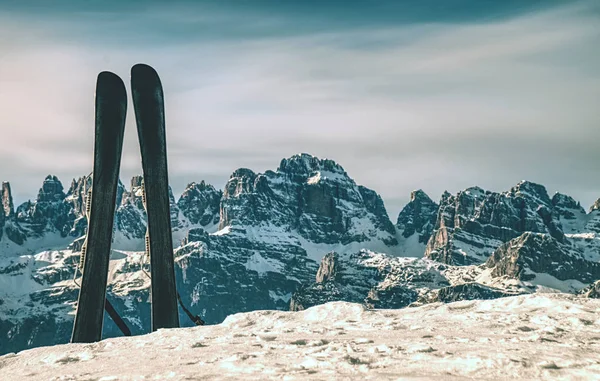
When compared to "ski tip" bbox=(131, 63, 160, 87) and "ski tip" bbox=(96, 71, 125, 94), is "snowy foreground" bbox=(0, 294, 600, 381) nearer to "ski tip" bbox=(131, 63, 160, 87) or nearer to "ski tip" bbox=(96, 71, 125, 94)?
"ski tip" bbox=(96, 71, 125, 94)

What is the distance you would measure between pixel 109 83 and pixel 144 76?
1485mm

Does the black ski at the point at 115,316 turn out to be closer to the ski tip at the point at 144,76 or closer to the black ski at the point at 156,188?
the black ski at the point at 156,188

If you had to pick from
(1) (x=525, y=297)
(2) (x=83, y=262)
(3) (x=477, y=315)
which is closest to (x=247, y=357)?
(3) (x=477, y=315)

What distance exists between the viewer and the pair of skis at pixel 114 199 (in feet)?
82.1

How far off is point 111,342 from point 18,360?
212 centimetres

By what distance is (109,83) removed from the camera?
1035 inches

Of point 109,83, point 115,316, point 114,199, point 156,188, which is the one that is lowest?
point 115,316

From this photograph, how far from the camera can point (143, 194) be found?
27062 mm

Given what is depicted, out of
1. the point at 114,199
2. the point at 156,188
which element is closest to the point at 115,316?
the point at 114,199

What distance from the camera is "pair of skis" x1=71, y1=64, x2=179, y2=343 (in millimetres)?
25031

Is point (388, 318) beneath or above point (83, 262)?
beneath

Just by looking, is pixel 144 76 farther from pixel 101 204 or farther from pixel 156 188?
pixel 101 204

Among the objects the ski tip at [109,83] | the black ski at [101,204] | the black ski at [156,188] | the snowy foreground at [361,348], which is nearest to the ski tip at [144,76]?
the black ski at [156,188]

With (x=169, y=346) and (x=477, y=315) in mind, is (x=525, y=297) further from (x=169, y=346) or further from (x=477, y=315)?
(x=169, y=346)
